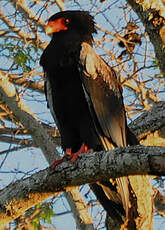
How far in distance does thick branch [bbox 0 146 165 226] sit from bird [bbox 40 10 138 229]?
0.75 meters

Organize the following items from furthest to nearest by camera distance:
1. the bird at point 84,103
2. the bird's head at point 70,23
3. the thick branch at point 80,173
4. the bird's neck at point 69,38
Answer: the bird's head at point 70,23 → the bird's neck at point 69,38 → the bird at point 84,103 → the thick branch at point 80,173

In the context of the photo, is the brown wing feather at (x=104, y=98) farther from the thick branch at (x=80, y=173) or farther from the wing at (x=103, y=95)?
the thick branch at (x=80, y=173)

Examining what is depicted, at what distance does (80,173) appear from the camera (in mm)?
3139

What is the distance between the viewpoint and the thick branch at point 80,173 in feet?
8.62

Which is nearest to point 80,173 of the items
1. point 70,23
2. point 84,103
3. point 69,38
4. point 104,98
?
point 84,103

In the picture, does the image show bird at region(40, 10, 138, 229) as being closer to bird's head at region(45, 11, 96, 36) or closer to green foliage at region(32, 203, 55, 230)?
bird's head at region(45, 11, 96, 36)

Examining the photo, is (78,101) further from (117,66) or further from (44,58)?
(117,66)

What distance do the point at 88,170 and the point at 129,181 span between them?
0.99 m

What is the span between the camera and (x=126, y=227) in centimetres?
382

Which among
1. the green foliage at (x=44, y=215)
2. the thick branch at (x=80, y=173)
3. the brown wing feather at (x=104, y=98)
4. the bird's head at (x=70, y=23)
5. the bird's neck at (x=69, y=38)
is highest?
the bird's head at (x=70, y=23)

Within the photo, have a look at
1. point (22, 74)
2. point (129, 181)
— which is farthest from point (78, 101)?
point (22, 74)

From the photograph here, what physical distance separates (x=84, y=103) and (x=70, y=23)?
0.88m

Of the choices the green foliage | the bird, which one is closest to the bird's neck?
the bird

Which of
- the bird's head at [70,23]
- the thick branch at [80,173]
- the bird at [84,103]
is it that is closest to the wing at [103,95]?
the bird at [84,103]
